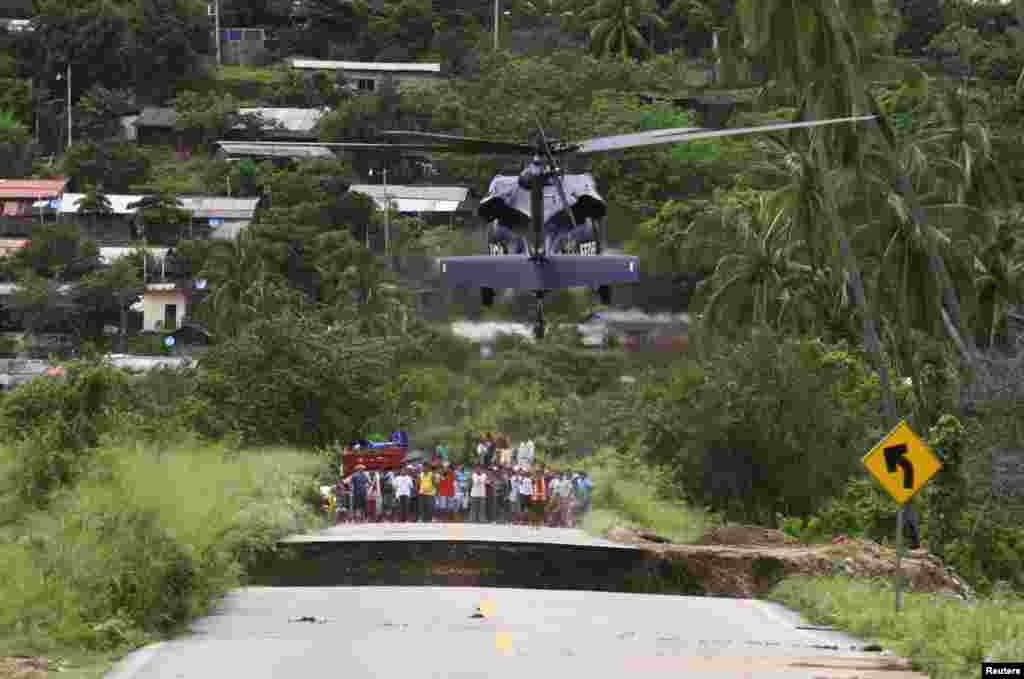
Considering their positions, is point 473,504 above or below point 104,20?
below

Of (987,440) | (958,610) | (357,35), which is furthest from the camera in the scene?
(357,35)

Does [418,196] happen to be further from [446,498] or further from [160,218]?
[446,498]

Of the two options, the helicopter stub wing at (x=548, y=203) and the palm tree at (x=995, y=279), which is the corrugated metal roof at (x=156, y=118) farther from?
the helicopter stub wing at (x=548, y=203)

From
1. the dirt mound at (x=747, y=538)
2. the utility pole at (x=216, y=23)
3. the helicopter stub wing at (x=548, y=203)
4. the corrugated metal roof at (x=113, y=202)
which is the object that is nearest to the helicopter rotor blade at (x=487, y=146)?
the helicopter stub wing at (x=548, y=203)

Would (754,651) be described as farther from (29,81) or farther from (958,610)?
(29,81)

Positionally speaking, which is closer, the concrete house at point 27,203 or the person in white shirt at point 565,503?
the person in white shirt at point 565,503

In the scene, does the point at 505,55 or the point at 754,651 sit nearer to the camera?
the point at 754,651

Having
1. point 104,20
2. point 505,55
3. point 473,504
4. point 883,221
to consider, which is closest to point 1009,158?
point 883,221
